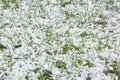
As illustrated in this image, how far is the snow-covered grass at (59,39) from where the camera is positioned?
695cm

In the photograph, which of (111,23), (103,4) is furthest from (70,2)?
(111,23)

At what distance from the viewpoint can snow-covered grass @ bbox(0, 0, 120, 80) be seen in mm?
6953

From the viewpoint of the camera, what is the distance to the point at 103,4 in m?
10.0

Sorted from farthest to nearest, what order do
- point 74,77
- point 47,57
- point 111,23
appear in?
1. point 111,23
2. point 47,57
3. point 74,77

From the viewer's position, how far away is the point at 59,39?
808 cm

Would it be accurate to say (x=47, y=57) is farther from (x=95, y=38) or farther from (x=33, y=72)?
(x=95, y=38)

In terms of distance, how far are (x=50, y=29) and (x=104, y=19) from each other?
6.80 feet

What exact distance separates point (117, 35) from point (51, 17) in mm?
2334

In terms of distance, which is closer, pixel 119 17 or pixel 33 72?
pixel 33 72

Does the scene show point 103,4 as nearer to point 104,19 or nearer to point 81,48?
point 104,19

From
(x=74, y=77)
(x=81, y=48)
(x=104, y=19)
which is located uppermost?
(x=104, y=19)

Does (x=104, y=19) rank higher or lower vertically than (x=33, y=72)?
higher

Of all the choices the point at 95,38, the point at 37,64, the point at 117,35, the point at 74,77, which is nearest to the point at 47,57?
the point at 37,64

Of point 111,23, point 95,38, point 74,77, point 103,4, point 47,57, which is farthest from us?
point 103,4
